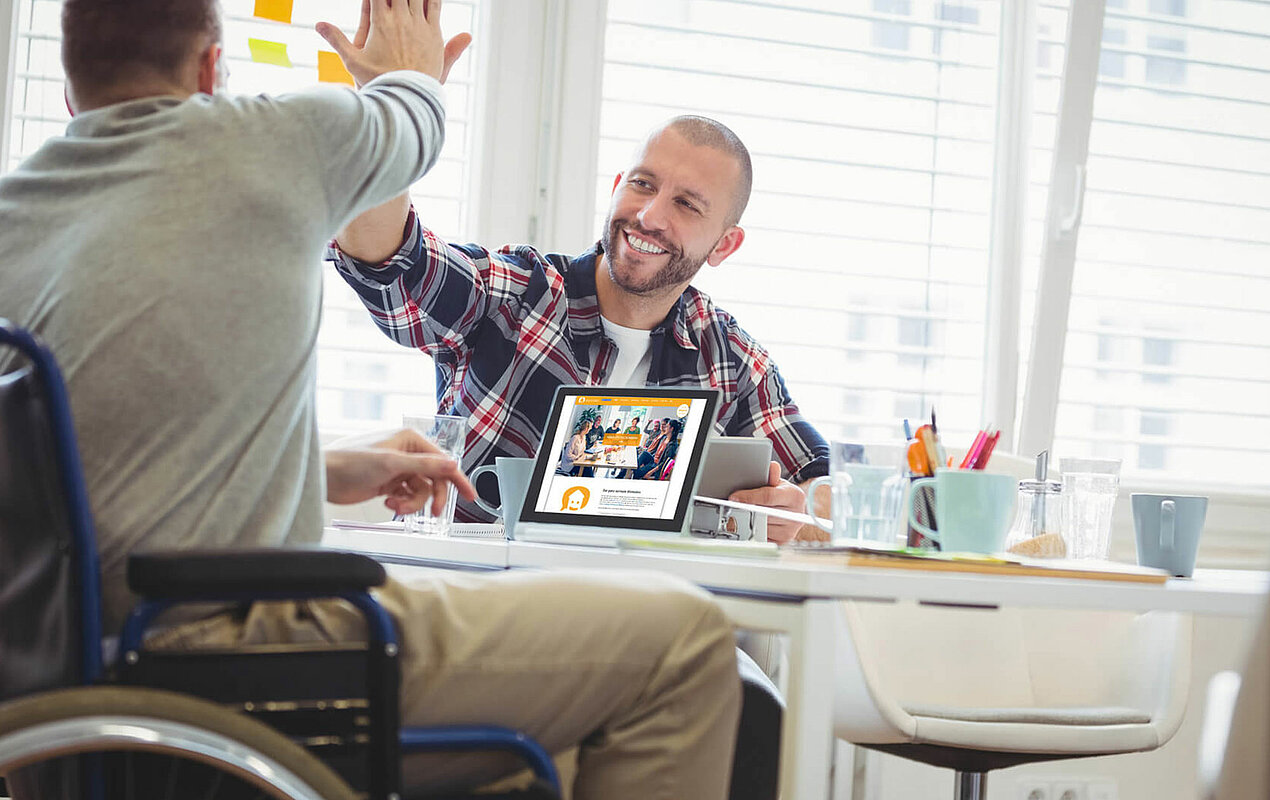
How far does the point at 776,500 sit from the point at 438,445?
1.74 ft

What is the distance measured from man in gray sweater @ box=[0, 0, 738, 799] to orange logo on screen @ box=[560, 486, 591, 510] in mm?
463

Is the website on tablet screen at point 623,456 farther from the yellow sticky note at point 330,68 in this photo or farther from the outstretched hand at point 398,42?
the yellow sticky note at point 330,68

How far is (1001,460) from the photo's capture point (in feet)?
7.89

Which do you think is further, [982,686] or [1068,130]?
[1068,130]

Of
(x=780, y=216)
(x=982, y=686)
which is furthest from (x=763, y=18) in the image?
(x=982, y=686)

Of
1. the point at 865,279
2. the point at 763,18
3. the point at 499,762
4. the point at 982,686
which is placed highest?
the point at 763,18

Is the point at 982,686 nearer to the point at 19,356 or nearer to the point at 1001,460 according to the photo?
the point at 1001,460

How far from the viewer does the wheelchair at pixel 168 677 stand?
2.97ft

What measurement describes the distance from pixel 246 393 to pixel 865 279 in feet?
7.15

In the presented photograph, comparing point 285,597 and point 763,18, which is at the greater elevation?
point 763,18


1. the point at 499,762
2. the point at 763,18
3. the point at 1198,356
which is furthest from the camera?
the point at 1198,356

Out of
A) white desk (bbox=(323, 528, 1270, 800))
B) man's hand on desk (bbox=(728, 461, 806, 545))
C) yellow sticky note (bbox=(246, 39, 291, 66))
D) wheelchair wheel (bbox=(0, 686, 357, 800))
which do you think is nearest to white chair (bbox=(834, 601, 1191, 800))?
man's hand on desk (bbox=(728, 461, 806, 545))

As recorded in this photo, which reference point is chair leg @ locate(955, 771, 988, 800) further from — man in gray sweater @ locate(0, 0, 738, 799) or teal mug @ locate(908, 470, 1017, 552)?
man in gray sweater @ locate(0, 0, 738, 799)

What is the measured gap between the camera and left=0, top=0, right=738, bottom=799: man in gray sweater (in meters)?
1.09
